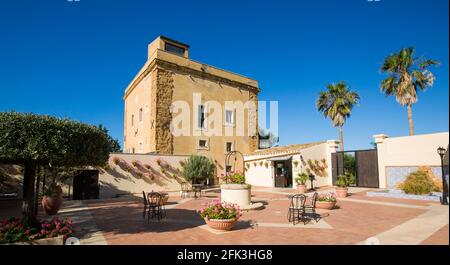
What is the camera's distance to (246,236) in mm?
6918

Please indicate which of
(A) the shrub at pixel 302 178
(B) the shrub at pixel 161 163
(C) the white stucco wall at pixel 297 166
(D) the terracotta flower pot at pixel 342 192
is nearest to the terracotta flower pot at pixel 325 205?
(D) the terracotta flower pot at pixel 342 192

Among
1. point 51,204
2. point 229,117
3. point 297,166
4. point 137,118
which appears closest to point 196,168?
point 297,166

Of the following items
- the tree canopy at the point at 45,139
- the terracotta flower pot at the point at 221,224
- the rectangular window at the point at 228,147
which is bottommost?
the terracotta flower pot at the point at 221,224

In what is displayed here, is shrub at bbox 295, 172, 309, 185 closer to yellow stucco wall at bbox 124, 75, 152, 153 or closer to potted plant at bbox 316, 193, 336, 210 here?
potted plant at bbox 316, 193, 336, 210

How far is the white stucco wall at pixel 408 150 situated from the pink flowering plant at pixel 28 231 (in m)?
17.9

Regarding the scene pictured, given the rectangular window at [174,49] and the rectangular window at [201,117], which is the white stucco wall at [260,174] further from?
the rectangular window at [174,49]

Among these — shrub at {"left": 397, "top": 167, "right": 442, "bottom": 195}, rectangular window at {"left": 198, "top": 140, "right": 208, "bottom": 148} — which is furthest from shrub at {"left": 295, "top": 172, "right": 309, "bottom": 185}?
rectangular window at {"left": 198, "top": 140, "right": 208, "bottom": 148}

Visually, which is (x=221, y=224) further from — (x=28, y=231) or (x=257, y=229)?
(x=28, y=231)

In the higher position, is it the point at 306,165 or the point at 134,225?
the point at 306,165

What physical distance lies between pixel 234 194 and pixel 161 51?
50.2 feet

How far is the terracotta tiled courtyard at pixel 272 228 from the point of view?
254 inches

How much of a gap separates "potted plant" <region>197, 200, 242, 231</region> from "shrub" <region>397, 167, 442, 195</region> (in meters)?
11.8
